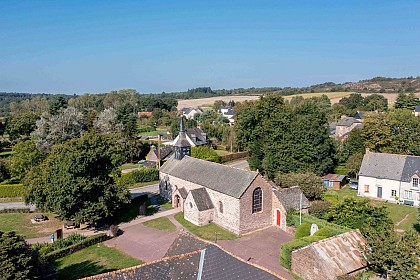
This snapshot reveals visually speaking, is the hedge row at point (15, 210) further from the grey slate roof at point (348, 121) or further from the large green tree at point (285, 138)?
the grey slate roof at point (348, 121)

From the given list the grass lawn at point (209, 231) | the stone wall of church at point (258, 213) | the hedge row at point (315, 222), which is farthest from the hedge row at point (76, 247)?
the hedge row at point (315, 222)

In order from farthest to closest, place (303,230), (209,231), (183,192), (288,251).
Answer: (183,192)
(209,231)
(303,230)
(288,251)

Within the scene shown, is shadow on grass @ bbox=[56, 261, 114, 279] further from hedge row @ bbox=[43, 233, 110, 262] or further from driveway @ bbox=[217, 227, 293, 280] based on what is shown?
driveway @ bbox=[217, 227, 293, 280]

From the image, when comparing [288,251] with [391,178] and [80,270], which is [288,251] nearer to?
[80,270]

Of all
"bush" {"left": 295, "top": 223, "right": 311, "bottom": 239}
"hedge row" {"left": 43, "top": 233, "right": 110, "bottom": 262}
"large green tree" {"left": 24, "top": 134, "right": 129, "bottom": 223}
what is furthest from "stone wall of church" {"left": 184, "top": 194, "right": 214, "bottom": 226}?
"bush" {"left": 295, "top": 223, "right": 311, "bottom": 239}

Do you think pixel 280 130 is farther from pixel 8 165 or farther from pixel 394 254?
pixel 8 165

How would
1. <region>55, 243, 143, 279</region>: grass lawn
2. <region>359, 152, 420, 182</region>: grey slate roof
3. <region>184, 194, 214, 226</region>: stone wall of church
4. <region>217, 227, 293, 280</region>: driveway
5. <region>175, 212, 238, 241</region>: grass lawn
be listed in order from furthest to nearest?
<region>359, 152, 420, 182</region>: grey slate roof → <region>184, 194, 214, 226</region>: stone wall of church → <region>175, 212, 238, 241</region>: grass lawn → <region>217, 227, 293, 280</region>: driveway → <region>55, 243, 143, 279</region>: grass lawn

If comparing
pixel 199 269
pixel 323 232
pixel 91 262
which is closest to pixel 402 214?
pixel 323 232
